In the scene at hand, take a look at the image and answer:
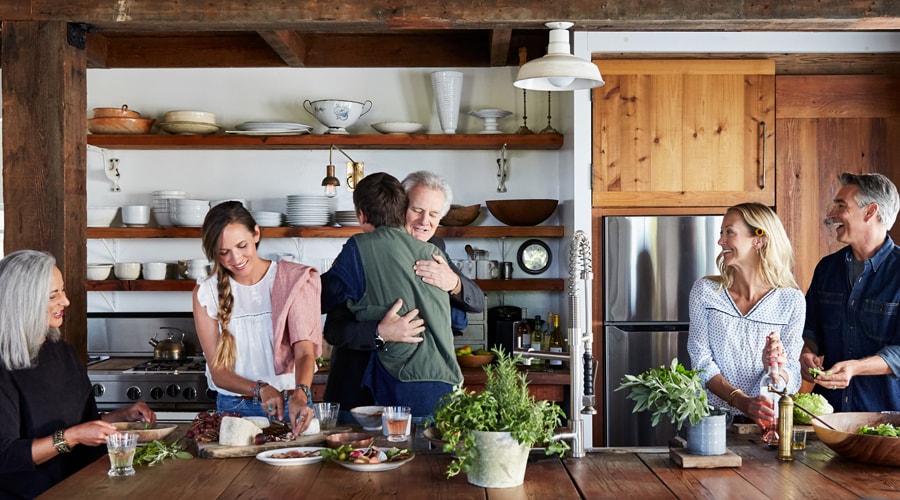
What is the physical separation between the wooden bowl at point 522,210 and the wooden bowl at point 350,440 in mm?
2502

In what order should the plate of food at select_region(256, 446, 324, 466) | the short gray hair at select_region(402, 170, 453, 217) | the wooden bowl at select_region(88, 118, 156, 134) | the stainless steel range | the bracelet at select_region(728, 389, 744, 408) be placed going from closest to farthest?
1. the plate of food at select_region(256, 446, 324, 466)
2. the bracelet at select_region(728, 389, 744, 408)
3. the short gray hair at select_region(402, 170, 453, 217)
4. the stainless steel range
5. the wooden bowl at select_region(88, 118, 156, 134)

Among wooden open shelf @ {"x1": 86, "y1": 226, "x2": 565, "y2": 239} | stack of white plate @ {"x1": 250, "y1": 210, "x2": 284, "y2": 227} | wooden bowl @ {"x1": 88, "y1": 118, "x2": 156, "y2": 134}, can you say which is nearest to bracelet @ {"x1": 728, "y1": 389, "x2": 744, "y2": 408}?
wooden open shelf @ {"x1": 86, "y1": 226, "x2": 565, "y2": 239}

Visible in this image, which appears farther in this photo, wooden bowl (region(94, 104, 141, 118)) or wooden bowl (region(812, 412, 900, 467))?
wooden bowl (region(94, 104, 141, 118))

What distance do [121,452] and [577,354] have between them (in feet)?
4.07

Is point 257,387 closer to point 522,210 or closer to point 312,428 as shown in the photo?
point 312,428

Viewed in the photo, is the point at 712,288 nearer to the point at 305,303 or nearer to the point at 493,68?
the point at 305,303

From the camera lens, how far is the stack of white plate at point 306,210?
491 cm

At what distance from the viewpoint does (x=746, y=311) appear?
301 centimetres

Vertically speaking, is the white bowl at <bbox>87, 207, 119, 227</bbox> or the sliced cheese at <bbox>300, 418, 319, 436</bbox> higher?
the white bowl at <bbox>87, 207, 119, 227</bbox>

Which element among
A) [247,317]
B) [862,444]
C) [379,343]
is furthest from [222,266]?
[862,444]

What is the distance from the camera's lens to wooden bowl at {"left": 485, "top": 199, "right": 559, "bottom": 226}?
4.90 meters

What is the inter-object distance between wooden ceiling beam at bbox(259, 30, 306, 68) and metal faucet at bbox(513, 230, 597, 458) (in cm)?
233

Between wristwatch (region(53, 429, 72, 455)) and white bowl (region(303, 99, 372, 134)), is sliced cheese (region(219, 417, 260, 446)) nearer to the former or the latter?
wristwatch (region(53, 429, 72, 455))

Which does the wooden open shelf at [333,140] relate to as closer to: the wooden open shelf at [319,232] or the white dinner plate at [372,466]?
the wooden open shelf at [319,232]
